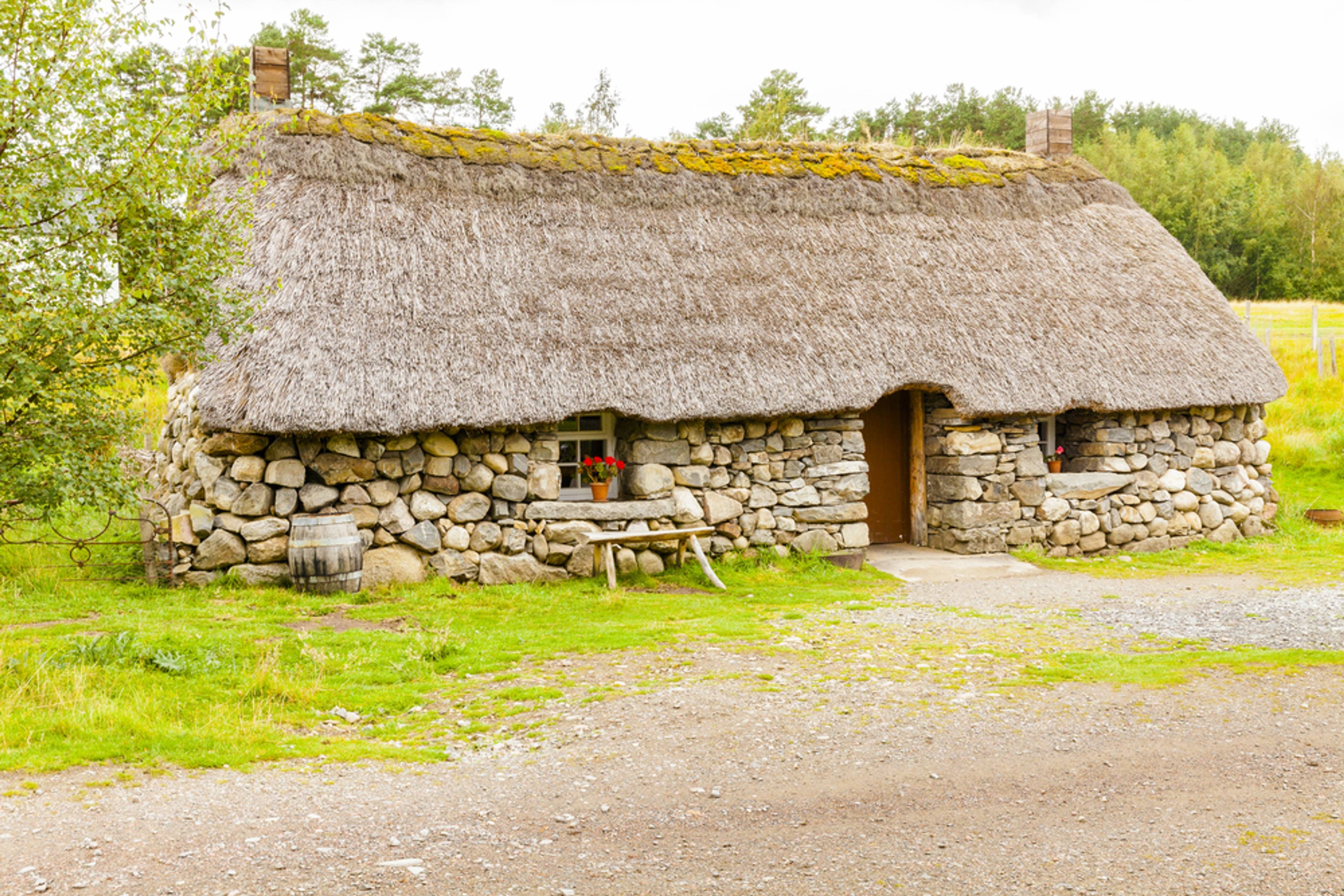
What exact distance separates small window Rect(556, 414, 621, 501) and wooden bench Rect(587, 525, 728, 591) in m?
0.78

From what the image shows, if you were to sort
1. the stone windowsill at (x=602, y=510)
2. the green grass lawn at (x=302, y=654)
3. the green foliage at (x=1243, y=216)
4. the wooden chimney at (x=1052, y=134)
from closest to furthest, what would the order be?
the green grass lawn at (x=302, y=654)
the stone windowsill at (x=602, y=510)
the wooden chimney at (x=1052, y=134)
the green foliage at (x=1243, y=216)

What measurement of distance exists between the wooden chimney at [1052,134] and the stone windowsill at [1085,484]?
4726 millimetres

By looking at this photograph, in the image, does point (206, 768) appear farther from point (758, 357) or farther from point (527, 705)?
point (758, 357)

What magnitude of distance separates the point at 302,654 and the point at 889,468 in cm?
732

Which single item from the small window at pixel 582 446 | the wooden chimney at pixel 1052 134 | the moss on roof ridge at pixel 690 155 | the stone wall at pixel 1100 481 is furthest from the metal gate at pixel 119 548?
the wooden chimney at pixel 1052 134

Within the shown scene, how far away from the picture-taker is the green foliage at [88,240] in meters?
5.50

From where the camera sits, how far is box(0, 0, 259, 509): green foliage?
5.50 m

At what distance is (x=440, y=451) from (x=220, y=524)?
1.89 m

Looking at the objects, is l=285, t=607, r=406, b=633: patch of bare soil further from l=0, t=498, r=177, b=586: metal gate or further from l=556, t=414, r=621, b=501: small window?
l=556, t=414, r=621, b=501: small window

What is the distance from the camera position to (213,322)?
6.41m

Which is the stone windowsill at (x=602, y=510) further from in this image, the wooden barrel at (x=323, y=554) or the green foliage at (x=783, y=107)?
the green foliage at (x=783, y=107)

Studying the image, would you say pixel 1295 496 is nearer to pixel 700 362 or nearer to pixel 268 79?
pixel 700 362

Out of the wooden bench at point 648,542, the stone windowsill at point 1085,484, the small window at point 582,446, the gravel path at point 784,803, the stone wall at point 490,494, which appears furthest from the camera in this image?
the stone windowsill at point 1085,484

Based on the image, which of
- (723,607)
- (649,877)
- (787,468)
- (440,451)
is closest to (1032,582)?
(787,468)
